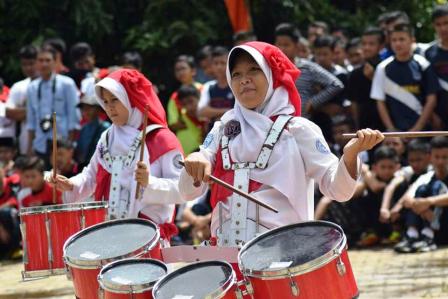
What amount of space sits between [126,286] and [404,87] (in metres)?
6.49

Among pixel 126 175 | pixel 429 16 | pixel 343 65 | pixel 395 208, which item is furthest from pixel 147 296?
pixel 429 16

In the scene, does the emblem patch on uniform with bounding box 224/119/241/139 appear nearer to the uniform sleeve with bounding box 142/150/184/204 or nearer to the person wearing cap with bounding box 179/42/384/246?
the person wearing cap with bounding box 179/42/384/246

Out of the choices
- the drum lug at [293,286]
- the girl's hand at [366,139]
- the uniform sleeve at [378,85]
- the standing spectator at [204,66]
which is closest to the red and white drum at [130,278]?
the drum lug at [293,286]

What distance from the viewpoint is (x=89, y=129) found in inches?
460

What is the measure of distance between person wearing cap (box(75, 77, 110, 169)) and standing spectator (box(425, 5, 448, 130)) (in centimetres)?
320

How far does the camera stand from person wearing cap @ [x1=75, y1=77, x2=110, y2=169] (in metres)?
11.5

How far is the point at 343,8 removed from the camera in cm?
1661

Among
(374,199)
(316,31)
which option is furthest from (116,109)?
(316,31)

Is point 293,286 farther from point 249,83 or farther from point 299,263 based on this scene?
point 249,83

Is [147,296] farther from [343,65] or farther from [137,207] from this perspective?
[343,65]

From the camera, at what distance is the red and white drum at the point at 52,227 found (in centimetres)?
707

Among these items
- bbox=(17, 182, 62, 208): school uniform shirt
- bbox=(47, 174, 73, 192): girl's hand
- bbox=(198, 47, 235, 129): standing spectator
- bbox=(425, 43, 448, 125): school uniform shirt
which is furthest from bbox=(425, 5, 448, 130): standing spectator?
bbox=(47, 174, 73, 192): girl's hand

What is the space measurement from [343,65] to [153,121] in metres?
5.45

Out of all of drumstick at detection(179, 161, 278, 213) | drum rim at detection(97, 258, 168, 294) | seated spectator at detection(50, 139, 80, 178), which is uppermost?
drumstick at detection(179, 161, 278, 213)
